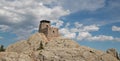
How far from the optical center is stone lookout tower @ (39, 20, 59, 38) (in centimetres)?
13188

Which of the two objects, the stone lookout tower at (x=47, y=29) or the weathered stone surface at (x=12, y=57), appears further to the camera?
the stone lookout tower at (x=47, y=29)

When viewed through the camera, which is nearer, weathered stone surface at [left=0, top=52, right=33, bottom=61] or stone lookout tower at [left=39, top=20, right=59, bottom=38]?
weathered stone surface at [left=0, top=52, right=33, bottom=61]

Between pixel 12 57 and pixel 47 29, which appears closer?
pixel 12 57

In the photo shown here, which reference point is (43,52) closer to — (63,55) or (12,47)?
(63,55)

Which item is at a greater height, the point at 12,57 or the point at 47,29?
the point at 47,29

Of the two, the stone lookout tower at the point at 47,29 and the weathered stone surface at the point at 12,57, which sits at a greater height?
the stone lookout tower at the point at 47,29

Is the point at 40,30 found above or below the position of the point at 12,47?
above

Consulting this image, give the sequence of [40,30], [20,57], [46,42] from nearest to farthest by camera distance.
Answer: [20,57] → [46,42] → [40,30]

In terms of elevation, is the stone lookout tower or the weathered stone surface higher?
the stone lookout tower

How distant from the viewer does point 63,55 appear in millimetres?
88188

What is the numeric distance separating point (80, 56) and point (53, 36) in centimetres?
4591

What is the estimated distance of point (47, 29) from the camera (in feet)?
432

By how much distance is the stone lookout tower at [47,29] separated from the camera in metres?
132

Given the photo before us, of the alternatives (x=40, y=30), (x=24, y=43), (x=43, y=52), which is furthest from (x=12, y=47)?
(x=43, y=52)
